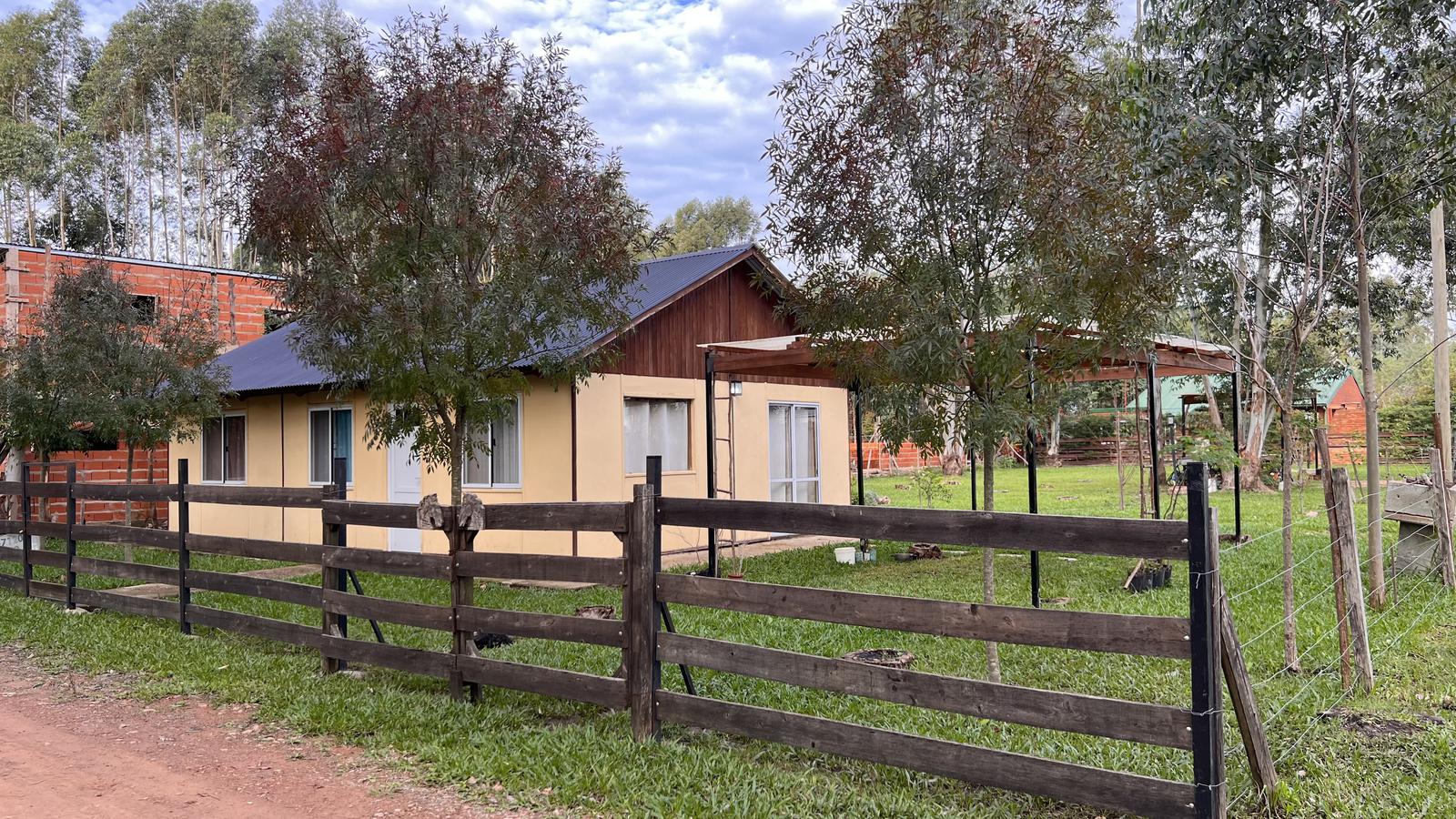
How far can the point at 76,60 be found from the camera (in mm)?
36531

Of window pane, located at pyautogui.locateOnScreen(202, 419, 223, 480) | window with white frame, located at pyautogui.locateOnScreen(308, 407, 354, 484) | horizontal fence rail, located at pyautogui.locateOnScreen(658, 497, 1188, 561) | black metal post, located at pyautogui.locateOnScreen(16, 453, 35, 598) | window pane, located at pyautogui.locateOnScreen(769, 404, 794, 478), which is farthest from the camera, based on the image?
window pane, located at pyautogui.locateOnScreen(202, 419, 223, 480)

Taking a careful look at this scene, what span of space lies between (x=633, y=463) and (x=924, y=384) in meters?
7.24

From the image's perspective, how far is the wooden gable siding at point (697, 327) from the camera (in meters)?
13.0

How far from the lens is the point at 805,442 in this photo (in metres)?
16.0

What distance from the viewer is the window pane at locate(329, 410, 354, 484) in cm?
1444

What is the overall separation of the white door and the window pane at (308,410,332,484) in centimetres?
189

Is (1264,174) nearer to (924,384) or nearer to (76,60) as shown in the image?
(924,384)

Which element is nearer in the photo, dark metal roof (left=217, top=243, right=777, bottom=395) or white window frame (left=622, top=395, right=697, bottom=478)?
white window frame (left=622, top=395, right=697, bottom=478)

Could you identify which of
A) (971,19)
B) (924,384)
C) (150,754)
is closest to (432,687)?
(150,754)

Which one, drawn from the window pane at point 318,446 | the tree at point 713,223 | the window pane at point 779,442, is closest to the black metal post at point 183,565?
the window pane at point 318,446

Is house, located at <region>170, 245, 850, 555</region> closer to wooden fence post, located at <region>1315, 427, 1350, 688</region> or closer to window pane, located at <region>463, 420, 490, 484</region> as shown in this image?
window pane, located at <region>463, 420, 490, 484</region>

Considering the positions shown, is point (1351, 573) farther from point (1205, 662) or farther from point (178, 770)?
point (178, 770)

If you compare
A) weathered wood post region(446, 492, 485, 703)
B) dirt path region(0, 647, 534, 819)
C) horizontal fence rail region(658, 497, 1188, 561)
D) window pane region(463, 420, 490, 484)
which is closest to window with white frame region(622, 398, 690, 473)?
window pane region(463, 420, 490, 484)

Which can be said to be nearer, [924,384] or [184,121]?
[924,384]
